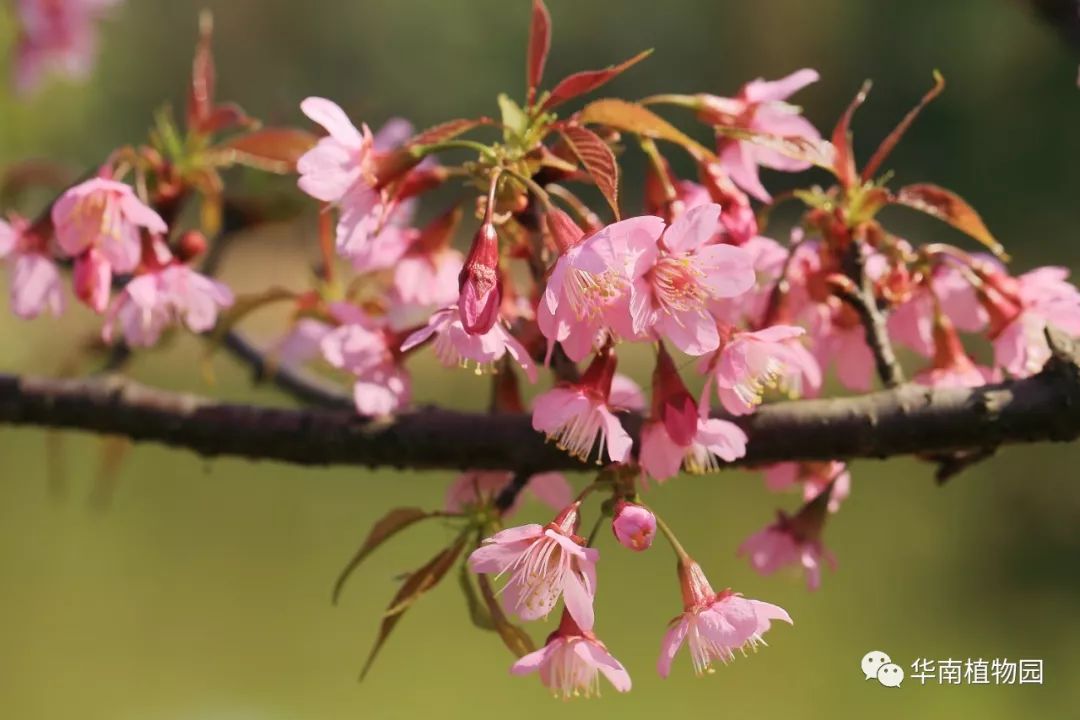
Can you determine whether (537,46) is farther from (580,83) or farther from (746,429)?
(746,429)

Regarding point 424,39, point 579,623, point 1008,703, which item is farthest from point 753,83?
point 424,39

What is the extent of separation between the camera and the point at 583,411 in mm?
323

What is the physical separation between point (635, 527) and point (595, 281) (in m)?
0.07

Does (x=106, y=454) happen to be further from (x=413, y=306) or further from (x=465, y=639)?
(x=465, y=639)

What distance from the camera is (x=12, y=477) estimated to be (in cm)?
335

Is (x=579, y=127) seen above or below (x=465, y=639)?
Result: below

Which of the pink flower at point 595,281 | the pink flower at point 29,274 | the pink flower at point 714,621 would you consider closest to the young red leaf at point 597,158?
the pink flower at point 595,281

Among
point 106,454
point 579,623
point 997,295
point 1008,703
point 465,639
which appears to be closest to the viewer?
point 579,623

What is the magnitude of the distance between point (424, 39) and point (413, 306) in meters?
8.25

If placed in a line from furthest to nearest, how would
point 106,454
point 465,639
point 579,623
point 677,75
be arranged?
point 677,75, point 465,639, point 106,454, point 579,623

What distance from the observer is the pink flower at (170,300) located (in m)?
0.43

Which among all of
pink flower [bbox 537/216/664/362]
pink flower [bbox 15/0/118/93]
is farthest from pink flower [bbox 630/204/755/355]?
pink flower [bbox 15/0/118/93]

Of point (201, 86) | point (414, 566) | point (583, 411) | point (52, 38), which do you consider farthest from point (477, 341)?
point (414, 566)

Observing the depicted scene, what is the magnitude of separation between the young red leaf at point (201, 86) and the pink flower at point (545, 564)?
28cm
